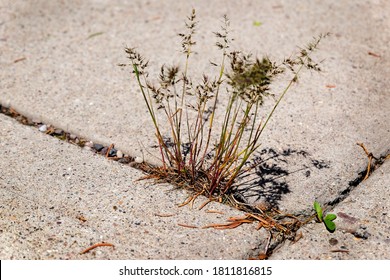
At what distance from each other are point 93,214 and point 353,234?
116 centimetres

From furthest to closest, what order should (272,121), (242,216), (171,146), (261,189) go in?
1. (272,121)
2. (171,146)
3. (261,189)
4. (242,216)

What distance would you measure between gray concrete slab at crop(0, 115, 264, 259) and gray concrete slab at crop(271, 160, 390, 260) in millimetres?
204

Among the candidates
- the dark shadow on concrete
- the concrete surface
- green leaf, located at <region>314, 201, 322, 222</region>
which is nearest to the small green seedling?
green leaf, located at <region>314, 201, 322, 222</region>

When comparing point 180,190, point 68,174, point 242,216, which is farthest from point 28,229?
point 242,216

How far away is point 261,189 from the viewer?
9.84 feet

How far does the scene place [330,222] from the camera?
8.88 ft

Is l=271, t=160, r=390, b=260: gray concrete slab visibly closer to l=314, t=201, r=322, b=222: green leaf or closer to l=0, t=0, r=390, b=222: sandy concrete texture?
l=314, t=201, r=322, b=222: green leaf

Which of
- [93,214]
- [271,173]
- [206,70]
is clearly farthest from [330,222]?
[206,70]

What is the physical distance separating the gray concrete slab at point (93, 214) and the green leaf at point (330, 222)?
31 cm

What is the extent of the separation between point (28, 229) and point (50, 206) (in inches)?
7.1

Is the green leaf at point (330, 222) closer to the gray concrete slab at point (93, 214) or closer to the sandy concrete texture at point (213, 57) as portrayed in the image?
the sandy concrete texture at point (213, 57)

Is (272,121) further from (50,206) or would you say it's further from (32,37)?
(32,37)

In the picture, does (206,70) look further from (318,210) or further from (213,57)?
(318,210)

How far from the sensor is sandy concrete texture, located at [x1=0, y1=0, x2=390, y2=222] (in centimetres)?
327
